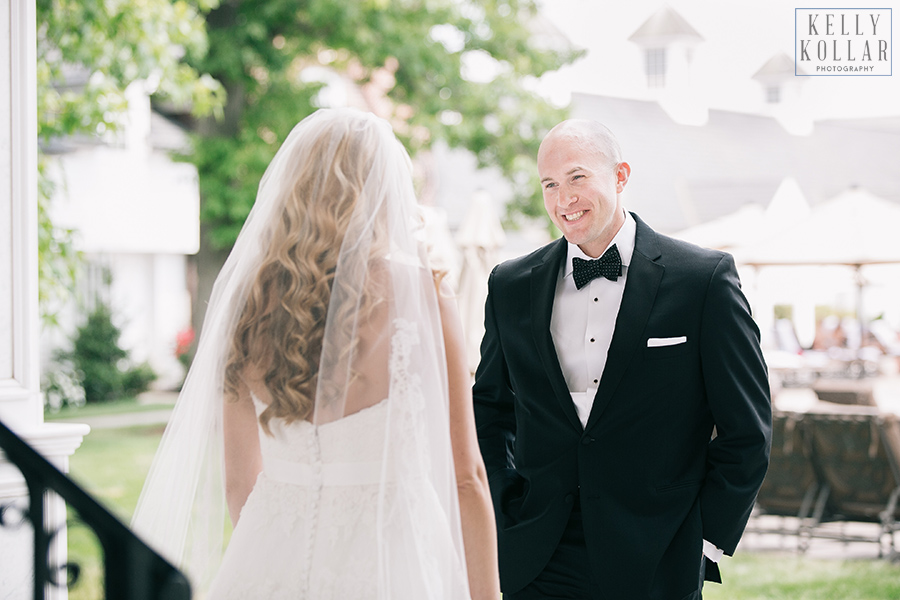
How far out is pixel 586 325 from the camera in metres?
2.58

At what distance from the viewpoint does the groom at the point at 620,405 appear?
2.38m

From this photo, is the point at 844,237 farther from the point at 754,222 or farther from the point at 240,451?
the point at 240,451

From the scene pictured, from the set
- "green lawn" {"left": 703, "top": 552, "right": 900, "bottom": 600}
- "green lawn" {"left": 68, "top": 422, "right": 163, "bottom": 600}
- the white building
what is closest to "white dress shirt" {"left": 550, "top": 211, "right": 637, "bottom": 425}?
"green lawn" {"left": 703, "top": 552, "right": 900, "bottom": 600}

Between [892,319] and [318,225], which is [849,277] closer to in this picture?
[892,319]

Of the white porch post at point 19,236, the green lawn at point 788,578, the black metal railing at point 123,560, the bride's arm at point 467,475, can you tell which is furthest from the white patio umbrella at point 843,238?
the black metal railing at point 123,560

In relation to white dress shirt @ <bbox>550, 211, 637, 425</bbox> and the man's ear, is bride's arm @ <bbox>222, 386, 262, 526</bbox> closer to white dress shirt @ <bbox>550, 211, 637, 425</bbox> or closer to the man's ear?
white dress shirt @ <bbox>550, 211, 637, 425</bbox>

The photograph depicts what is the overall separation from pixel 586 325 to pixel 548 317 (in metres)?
0.12

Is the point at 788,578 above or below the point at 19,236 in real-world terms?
below

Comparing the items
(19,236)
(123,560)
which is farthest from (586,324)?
(19,236)

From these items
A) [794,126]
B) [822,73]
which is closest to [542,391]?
[822,73]

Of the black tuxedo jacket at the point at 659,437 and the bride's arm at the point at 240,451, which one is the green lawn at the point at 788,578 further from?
the black tuxedo jacket at the point at 659,437

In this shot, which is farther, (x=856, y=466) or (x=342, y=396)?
(x=856, y=466)

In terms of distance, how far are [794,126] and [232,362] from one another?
281 inches

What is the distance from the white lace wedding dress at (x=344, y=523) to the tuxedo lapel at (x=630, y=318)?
2.10ft
